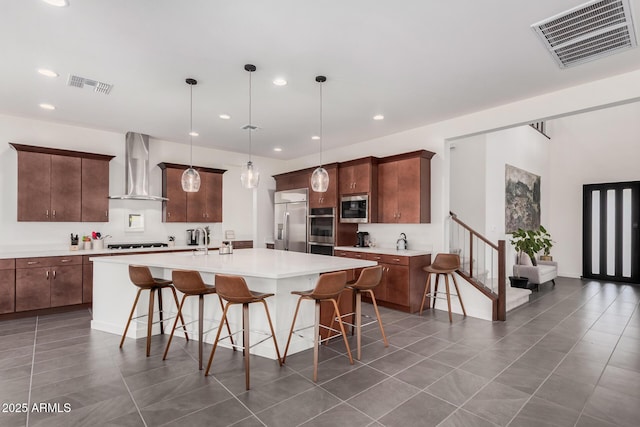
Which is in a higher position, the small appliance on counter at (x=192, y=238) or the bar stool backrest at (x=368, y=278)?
the small appliance on counter at (x=192, y=238)

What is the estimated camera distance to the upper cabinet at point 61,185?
16.4 ft

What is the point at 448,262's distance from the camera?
478cm

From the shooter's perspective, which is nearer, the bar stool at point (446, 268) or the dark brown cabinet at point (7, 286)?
the dark brown cabinet at point (7, 286)

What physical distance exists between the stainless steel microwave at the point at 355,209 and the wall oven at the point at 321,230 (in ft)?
0.81

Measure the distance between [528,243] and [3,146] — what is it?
974 cm

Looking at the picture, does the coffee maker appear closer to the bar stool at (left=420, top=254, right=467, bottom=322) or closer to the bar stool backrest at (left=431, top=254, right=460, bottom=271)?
the bar stool at (left=420, top=254, right=467, bottom=322)

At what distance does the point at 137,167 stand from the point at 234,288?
4383 mm

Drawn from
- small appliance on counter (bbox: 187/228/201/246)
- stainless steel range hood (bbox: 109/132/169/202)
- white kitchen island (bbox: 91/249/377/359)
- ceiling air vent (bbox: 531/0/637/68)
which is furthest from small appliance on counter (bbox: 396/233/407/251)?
stainless steel range hood (bbox: 109/132/169/202)

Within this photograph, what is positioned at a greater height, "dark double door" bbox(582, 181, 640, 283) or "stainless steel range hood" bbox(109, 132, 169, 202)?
"stainless steel range hood" bbox(109, 132, 169, 202)

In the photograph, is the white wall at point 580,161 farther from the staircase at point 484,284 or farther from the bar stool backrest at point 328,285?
the bar stool backrest at point 328,285

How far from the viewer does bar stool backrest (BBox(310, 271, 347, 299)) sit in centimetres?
289

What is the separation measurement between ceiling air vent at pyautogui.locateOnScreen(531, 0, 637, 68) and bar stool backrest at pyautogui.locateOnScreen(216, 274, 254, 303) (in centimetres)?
320

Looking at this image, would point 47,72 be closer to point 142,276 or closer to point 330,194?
point 142,276

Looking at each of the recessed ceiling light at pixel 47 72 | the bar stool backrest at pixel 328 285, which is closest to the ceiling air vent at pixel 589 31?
the bar stool backrest at pixel 328 285
